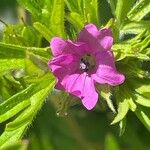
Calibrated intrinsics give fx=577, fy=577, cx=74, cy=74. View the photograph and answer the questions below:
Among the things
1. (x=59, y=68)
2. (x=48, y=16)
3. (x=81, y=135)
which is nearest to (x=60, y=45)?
(x=59, y=68)

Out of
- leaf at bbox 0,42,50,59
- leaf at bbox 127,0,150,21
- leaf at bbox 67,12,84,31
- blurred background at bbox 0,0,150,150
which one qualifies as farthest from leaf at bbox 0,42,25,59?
blurred background at bbox 0,0,150,150

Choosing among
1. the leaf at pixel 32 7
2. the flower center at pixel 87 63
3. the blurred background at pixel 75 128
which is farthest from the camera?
the blurred background at pixel 75 128

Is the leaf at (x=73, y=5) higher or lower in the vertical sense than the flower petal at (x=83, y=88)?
higher

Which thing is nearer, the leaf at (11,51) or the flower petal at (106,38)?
the flower petal at (106,38)

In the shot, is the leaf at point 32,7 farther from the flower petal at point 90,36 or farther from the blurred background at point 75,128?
the blurred background at point 75,128

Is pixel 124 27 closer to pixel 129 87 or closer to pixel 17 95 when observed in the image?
pixel 129 87

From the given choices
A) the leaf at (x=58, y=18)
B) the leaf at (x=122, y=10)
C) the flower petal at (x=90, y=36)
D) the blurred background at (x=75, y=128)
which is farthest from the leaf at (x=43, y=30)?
the blurred background at (x=75, y=128)

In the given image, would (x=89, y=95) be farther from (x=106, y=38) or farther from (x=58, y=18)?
(x=58, y=18)
